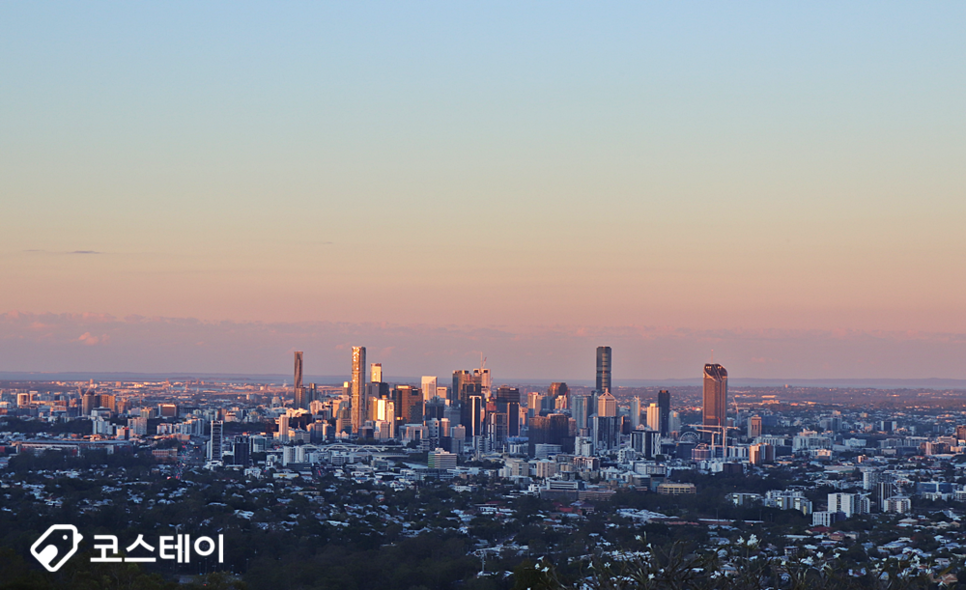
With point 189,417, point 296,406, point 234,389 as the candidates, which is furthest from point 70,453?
point 234,389

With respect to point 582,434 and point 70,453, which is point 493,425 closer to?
point 582,434

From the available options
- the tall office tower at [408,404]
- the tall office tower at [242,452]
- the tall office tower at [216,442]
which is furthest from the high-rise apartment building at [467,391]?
the tall office tower at [242,452]

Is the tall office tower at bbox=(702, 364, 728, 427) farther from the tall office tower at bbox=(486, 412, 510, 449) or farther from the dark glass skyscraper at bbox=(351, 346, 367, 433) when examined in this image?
the dark glass skyscraper at bbox=(351, 346, 367, 433)

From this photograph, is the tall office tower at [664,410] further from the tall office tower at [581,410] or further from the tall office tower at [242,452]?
the tall office tower at [242,452]

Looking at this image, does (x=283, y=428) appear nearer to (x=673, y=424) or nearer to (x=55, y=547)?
(x=673, y=424)

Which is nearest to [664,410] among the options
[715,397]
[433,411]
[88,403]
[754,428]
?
[715,397]

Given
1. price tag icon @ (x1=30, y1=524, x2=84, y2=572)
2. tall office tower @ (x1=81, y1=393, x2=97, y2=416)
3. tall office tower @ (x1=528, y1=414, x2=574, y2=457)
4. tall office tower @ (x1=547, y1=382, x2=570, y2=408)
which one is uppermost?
price tag icon @ (x1=30, y1=524, x2=84, y2=572)

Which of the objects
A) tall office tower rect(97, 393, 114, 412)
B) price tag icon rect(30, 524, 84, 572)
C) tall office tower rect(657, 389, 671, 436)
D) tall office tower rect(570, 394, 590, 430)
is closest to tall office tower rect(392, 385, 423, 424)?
tall office tower rect(570, 394, 590, 430)

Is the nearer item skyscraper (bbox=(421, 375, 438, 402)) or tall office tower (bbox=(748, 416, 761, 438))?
tall office tower (bbox=(748, 416, 761, 438))
